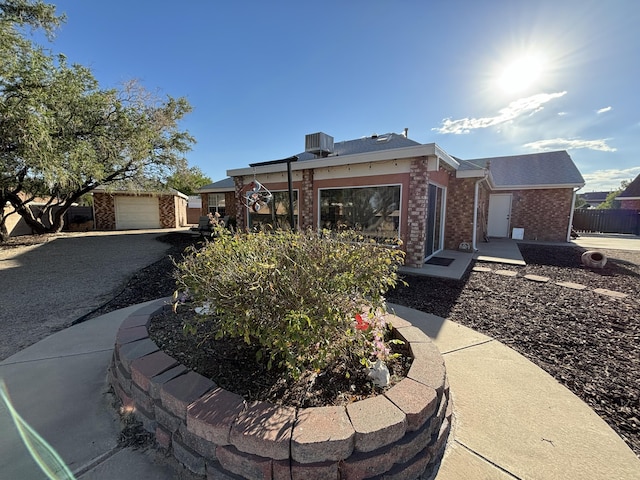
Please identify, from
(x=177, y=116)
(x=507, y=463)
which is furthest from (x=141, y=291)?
(x=177, y=116)

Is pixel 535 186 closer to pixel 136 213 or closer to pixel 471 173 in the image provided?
pixel 471 173

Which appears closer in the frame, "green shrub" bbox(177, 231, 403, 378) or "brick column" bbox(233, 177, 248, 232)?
"green shrub" bbox(177, 231, 403, 378)

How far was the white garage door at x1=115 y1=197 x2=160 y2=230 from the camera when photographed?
17.7m

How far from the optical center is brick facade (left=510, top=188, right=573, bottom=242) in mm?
11906

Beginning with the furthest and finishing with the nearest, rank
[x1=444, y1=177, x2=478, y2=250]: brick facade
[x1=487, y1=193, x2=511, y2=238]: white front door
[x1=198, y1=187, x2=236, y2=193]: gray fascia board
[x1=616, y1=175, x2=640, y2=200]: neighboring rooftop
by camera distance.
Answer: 1. [x1=616, y1=175, x2=640, y2=200]: neighboring rooftop
2. [x1=198, y1=187, x2=236, y2=193]: gray fascia board
3. [x1=487, y1=193, x2=511, y2=238]: white front door
4. [x1=444, y1=177, x2=478, y2=250]: brick facade

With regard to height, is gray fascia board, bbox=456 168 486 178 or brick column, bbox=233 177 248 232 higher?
gray fascia board, bbox=456 168 486 178

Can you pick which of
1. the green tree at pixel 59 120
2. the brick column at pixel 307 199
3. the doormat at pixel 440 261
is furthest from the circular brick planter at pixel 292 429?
the green tree at pixel 59 120

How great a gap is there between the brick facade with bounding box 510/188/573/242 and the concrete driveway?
15155 mm

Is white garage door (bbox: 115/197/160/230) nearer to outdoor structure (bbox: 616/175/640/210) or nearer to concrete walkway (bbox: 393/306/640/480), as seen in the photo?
concrete walkway (bbox: 393/306/640/480)

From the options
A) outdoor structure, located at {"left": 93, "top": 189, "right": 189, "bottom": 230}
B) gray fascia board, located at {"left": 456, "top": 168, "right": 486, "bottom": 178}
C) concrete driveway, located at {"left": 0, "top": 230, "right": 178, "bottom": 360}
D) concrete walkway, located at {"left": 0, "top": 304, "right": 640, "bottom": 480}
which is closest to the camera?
concrete walkway, located at {"left": 0, "top": 304, "right": 640, "bottom": 480}

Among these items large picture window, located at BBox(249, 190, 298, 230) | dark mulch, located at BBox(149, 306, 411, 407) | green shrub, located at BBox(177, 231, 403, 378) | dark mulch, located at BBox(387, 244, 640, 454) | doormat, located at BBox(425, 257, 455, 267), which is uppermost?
large picture window, located at BBox(249, 190, 298, 230)

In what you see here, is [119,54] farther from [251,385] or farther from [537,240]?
[537,240]

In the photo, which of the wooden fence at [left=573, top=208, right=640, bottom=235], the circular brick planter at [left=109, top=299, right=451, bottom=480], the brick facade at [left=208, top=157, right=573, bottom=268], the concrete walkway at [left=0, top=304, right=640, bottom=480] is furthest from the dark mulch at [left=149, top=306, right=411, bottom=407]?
the wooden fence at [left=573, top=208, right=640, bottom=235]

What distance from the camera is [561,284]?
16.6 feet
